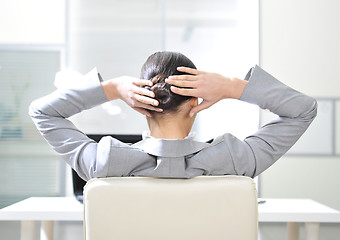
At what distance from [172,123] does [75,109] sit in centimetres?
20

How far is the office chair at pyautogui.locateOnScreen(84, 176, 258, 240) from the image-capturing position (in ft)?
2.57

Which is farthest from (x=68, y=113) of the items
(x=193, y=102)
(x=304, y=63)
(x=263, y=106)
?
(x=304, y=63)

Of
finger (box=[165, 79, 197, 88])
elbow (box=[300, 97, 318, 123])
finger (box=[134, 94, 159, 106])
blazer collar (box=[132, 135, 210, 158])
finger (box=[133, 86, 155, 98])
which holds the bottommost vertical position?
blazer collar (box=[132, 135, 210, 158])

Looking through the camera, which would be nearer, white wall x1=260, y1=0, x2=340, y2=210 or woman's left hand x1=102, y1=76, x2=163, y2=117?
woman's left hand x1=102, y1=76, x2=163, y2=117

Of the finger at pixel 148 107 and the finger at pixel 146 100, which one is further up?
the finger at pixel 146 100

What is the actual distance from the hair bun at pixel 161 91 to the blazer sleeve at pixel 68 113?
0.38ft

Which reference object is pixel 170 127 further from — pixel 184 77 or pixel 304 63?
pixel 304 63

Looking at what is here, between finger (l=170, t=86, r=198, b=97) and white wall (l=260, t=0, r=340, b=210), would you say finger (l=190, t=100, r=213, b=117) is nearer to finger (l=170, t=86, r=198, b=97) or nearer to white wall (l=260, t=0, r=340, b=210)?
finger (l=170, t=86, r=198, b=97)

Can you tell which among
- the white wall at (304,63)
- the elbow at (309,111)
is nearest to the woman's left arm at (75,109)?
the elbow at (309,111)

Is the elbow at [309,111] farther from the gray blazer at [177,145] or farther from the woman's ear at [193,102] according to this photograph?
the woman's ear at [193,102]

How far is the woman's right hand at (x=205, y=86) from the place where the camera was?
83 cm

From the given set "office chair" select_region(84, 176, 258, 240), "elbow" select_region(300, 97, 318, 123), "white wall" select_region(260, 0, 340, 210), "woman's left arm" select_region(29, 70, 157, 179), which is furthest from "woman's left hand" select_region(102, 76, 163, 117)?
"white wall" select_region(260, 0, 340, 210)

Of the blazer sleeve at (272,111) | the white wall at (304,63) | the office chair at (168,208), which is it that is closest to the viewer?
the office chair at (168,208)

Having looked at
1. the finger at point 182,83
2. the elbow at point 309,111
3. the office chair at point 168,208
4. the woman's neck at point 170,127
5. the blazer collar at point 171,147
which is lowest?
the office chair at point 168,208
